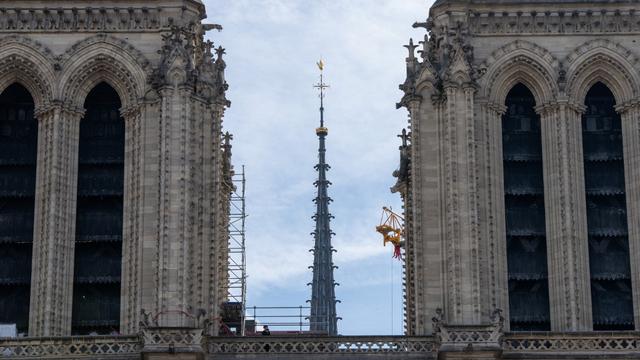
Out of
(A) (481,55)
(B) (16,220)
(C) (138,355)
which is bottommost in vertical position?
(C) (138,355)

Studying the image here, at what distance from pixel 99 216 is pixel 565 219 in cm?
1106

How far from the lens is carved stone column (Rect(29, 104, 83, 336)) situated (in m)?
47.0

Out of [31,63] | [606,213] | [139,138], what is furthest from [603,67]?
[31,63]

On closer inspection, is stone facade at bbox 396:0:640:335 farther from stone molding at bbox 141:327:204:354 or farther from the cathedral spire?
the cathedral spire

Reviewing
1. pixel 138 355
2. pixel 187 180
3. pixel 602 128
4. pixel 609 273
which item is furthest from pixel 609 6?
pixel 138 355

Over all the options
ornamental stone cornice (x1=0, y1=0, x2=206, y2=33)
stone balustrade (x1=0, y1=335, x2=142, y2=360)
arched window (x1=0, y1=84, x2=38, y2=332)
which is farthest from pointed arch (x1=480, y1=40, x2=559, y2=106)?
arched window (x1=0, y1=84, x2=38, y2=332)

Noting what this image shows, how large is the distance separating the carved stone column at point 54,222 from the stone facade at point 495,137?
811 centimetres

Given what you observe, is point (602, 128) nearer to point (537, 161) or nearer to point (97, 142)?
point (537, 161)

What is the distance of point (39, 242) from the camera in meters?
47.6

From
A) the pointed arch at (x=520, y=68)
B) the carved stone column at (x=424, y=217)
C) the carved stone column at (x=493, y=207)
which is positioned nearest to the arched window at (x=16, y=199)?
the carved stone column at (x=424, y=217)

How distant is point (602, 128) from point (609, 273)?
12.0ft

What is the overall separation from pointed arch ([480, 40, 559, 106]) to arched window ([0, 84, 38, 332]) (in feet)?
36.2

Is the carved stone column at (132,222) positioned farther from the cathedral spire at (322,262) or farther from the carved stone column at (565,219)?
the cathedral spire at (322,262)

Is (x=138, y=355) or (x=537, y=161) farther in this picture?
(x=537, y=161)
